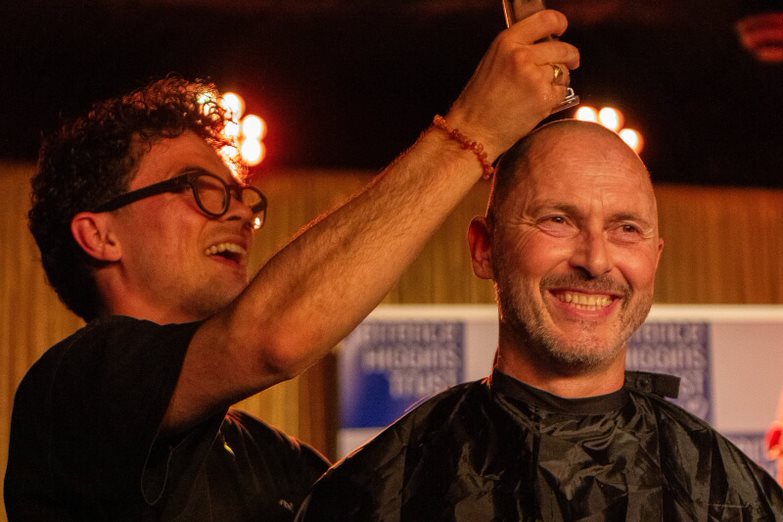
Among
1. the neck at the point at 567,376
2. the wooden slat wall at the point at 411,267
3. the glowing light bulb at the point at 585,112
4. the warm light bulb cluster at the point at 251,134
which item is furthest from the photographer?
the wooden slat wall at the point at 411,267

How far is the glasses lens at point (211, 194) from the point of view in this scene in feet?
6.65

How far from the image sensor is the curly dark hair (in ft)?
6.75

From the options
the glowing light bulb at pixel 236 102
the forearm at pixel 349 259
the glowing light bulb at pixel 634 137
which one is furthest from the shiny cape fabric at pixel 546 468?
the glowing light bulb at pixel 634 137

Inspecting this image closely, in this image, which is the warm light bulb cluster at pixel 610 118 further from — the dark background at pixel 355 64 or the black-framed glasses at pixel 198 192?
the black-framed glasses at pixel 198 192

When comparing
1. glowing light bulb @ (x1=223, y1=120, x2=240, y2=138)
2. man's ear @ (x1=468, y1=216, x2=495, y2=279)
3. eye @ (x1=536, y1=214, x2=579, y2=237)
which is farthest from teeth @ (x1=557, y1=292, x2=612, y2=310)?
glowing light bulb @ (x1=223, y1=120, x2=240, y2=138)

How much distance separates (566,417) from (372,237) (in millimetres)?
558

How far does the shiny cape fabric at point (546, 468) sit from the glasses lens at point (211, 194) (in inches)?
22.7

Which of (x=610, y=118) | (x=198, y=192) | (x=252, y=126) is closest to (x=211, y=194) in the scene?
(x=198, y=192)

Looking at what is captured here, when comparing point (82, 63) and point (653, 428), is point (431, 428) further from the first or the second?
point (82, 63)

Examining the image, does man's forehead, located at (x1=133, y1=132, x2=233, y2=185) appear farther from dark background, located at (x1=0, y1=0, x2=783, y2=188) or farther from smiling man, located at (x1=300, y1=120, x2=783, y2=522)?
dark background, located at (x1=0, y1=0, x2=783, y2=188)

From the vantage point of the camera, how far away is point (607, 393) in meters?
1.78

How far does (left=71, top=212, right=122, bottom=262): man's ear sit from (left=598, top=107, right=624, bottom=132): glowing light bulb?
3.42 metres

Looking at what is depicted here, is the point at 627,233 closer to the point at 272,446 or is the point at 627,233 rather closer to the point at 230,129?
the point at 272,446

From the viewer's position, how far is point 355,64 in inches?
189
